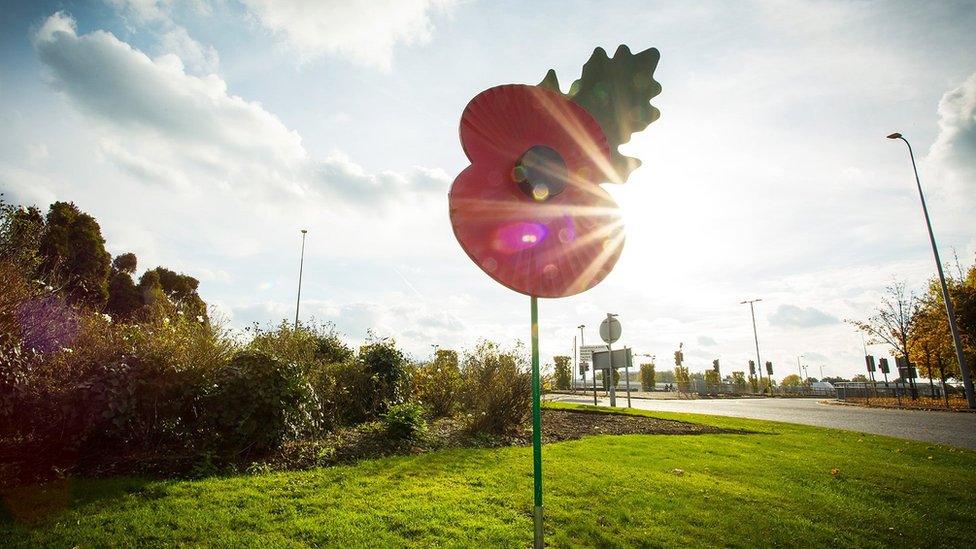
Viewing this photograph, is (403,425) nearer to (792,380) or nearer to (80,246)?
(80,246)

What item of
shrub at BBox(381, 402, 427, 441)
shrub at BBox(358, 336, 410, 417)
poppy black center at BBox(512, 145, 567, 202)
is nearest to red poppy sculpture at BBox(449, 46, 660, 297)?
poppy black center at BBox(512, 145, 567, 202)

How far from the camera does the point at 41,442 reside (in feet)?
17.0

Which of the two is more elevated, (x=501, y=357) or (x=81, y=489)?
(x=501, y=357)

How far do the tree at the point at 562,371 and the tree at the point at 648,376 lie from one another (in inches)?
582

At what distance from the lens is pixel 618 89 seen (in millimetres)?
2889

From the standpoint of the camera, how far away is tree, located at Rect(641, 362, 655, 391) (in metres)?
55.8

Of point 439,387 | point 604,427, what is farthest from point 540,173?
point 439,387

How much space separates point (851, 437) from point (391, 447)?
10.2 m

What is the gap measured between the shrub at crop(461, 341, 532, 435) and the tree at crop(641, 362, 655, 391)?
47900 mm

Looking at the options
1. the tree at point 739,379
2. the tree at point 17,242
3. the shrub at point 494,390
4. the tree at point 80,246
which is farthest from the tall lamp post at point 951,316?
the tree at point 80,246

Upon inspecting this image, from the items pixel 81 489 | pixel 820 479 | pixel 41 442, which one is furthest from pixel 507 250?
pixel 820 479

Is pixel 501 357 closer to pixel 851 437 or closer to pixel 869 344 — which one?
pixel 851 437

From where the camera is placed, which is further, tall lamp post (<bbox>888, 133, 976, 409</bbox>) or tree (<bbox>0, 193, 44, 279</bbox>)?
tall lamp post (<bbox>888, 133, 976, 409</bbox>)

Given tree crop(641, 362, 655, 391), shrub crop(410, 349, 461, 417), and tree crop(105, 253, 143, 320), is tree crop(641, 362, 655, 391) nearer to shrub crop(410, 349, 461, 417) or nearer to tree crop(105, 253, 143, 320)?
shrub crop(410, 349, 461, 417)
